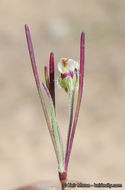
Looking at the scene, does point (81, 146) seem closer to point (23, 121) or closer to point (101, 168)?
point (101, 168)

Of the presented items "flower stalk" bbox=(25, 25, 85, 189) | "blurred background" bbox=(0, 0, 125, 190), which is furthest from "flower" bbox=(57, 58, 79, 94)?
"blurred background" bbox=(0, 0, 125, 190)

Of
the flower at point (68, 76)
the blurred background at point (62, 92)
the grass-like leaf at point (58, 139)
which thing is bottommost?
the blurred background at point (62, 92)

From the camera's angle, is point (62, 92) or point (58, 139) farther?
point (62, 92)

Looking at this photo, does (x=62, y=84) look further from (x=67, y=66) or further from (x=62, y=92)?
(x=62, y=92)

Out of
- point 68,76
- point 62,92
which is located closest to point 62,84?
point 68,76

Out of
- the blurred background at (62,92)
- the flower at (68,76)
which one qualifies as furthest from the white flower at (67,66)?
the blurred background at (62,92)

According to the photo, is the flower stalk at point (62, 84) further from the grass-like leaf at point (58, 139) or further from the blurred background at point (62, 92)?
the blurred background at point (62, 92)

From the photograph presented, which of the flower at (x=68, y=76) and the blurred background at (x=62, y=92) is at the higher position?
the flower at (x=68, y=76)
